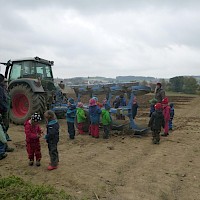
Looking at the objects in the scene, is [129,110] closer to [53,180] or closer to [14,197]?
[53,180]

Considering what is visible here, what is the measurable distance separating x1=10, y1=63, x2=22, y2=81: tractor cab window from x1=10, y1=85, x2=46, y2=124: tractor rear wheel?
81 centimetres

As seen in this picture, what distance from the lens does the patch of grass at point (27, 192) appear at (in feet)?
12.8

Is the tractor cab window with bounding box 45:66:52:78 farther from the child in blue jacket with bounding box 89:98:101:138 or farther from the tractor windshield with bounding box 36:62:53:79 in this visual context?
the child in blue jacket with bounding box 89:98:101:138

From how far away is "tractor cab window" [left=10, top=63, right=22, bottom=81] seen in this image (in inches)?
431

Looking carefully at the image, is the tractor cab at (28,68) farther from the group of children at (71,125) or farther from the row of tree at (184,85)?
the row of tree at (184,85)

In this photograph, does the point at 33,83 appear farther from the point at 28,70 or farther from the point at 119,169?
the point at 119,169

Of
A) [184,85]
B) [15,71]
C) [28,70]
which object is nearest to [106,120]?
[28,70]

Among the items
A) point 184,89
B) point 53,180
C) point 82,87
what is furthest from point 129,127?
point 184,89

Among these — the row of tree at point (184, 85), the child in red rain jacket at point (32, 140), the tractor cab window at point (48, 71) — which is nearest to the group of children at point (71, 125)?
the child in red rain jacket at point (32, 140)

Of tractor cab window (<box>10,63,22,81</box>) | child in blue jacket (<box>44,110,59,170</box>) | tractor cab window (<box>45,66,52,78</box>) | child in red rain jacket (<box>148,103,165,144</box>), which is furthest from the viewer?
tractor cab window (<box>45,66,52,78</box>)

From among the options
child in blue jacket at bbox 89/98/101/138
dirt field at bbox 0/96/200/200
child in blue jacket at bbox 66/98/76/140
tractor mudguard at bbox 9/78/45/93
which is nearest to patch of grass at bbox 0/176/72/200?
dirt field at bbox 0/96/200/200

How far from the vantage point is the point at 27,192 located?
4.02m

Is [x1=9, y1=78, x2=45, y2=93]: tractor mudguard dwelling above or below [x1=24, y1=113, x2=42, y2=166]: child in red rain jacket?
above

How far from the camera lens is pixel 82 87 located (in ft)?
32.4
